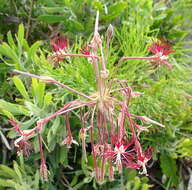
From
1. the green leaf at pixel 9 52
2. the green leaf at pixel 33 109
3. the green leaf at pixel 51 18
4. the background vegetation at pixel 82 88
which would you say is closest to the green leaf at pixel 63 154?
the background vegetation at pixel 82 88

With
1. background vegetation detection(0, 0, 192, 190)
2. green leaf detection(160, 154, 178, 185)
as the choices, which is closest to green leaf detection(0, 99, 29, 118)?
background vegetation detection(0, 0, 192, 190)

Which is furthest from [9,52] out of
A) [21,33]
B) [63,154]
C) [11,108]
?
[63,154]

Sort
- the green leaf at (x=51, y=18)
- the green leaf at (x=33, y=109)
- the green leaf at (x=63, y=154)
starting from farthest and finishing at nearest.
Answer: the green leaf at (x=51, y=18) → the green leaf at (x=63, y=154) → the green leaf at (x=33, y=109)

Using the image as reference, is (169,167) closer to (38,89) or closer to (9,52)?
(38,89)

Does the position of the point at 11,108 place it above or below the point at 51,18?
below

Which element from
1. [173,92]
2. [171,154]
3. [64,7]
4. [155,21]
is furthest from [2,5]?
[171,154]

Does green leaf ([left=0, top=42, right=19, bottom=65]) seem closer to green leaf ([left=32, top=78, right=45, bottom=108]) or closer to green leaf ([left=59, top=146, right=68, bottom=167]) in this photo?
green leaf ([left=32, top=78, right=45, bottom=108])

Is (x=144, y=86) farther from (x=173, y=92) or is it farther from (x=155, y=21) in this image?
(x=155, y=21)

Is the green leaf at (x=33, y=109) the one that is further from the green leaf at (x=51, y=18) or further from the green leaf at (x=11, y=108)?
the green leaf at (x=51, y=18)
